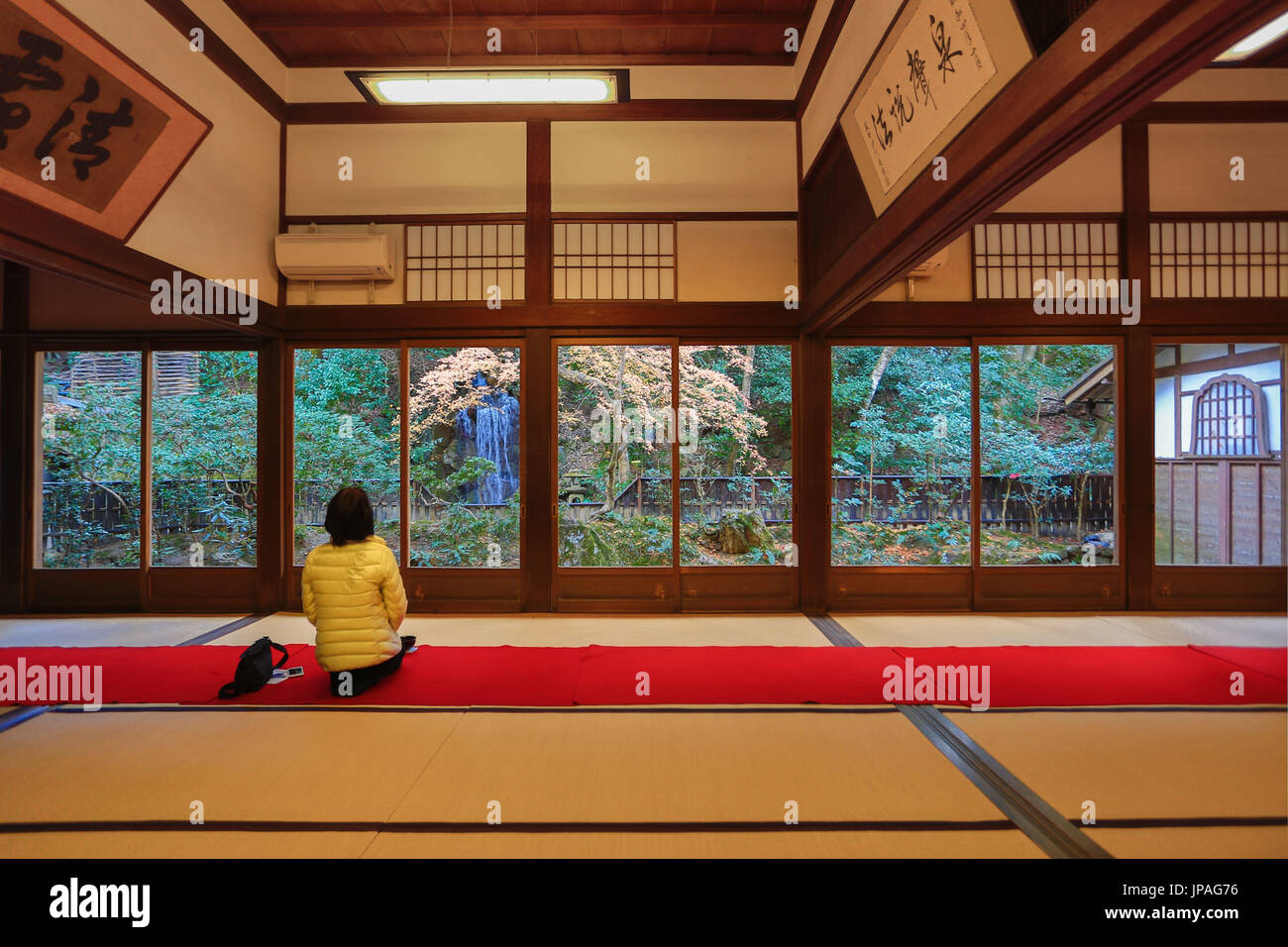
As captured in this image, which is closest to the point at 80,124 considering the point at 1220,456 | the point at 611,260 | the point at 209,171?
the point at 209,171

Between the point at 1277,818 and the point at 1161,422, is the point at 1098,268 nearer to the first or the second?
the point at 1161,422

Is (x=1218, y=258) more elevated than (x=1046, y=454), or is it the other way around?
(x=1218, y=258)

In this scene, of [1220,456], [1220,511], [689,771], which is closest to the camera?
[689,771]

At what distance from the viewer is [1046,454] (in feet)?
16.1

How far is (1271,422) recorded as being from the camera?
4.89m

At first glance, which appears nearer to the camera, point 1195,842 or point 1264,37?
point 1195,842

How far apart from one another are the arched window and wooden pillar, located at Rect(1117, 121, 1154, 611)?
173cm

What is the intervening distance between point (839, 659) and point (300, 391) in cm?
443

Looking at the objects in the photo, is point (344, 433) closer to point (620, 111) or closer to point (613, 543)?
point (613, 543)

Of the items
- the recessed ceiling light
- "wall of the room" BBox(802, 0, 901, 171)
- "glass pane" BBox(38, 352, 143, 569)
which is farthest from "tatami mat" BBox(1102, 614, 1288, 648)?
"glass pane" BBox(38, 352, 143, 569)

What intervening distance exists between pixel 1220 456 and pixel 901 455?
3.30 m

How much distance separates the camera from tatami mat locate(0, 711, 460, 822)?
1.76 m

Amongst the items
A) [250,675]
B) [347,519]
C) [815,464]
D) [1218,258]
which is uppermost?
[1218,258]

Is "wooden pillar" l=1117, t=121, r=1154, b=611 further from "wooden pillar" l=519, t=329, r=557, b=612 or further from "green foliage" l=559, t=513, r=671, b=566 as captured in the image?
"wooden pillar" l=519, t=329, r=557, b=612
